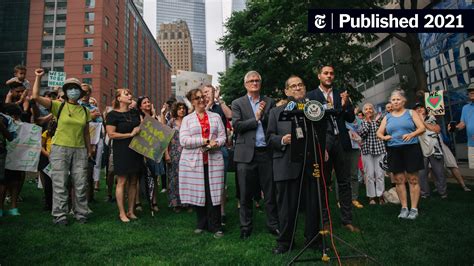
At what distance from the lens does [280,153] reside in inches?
145

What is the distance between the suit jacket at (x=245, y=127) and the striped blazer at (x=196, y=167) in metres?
0.29

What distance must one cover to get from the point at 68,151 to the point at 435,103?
294 inches

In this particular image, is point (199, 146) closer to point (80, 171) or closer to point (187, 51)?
point (80, 171)

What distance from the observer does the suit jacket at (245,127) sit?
4.25m

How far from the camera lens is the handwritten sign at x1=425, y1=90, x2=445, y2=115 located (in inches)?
276

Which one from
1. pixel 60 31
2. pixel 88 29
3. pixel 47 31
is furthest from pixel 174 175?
pixel 47 31

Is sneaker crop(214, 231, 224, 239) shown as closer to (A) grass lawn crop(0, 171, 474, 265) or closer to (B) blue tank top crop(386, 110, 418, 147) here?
(A) grass lawn crop(0, 171, 474, 265)

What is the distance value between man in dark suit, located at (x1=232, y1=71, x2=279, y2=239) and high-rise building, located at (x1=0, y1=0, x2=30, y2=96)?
63.2 metres

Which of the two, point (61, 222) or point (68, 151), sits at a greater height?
point (68, 151)

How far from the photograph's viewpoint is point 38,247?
11.9 feet

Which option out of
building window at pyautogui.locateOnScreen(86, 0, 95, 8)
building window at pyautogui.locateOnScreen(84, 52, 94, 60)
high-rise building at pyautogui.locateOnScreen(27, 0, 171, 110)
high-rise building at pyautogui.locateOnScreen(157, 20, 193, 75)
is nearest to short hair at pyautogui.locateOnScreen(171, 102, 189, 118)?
high-rise building at pyautogui.locateOnScreen(27, 0, 171, 110)

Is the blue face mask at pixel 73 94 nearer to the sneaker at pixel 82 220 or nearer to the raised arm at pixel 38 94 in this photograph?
the raised arm at pixel 38 94

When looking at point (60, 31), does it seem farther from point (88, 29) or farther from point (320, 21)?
point (320, 21)

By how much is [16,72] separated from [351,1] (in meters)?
10.6
